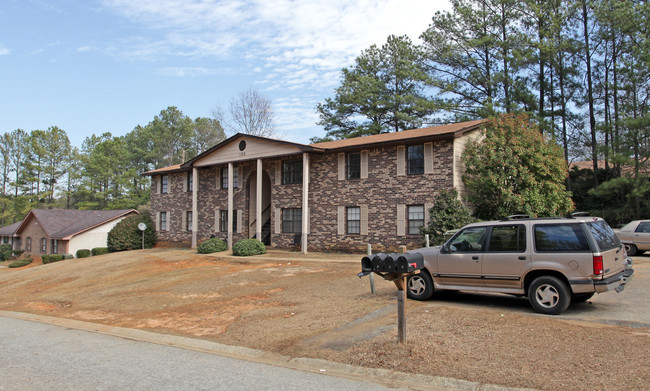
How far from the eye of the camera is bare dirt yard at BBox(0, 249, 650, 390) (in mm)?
5688

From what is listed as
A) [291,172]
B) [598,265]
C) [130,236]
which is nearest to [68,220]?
[130,236]

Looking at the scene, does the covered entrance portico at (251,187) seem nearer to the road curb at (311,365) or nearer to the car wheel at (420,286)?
the car wheel at (420,286)

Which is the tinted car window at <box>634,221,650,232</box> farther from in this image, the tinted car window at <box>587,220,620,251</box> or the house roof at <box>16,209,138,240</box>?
the house roof at <box>16,209,138,240</box>

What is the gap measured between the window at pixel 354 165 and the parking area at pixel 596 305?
13103 mm

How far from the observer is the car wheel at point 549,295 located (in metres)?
8.23

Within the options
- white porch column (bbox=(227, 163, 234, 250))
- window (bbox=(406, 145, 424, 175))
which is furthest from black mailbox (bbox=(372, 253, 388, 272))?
white porch column (bbox=(227, 163, 234, 250))

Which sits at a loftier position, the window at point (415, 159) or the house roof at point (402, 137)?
the house roof at point (402, 137)

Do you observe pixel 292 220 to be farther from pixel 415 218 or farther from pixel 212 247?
pixel 415 218

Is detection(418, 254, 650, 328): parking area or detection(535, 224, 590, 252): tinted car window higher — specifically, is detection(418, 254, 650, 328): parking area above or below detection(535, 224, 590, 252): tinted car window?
below

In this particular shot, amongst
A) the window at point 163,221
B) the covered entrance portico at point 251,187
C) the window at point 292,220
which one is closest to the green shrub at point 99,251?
the window at point 163,221

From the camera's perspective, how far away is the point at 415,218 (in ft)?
69.6

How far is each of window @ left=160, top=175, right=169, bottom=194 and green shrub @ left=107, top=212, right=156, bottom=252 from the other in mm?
2698

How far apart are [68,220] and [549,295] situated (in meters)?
46.3

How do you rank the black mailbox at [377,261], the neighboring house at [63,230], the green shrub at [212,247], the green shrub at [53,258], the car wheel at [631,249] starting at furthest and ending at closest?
the neighboring house at [63,230] < the green shrub at [53,258] < the green shrub at [212,247] < the car wheel at [631,249] < the black mailbox at [377,261]
